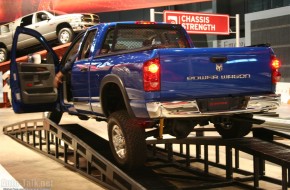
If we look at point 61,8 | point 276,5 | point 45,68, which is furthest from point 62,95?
point 276,5

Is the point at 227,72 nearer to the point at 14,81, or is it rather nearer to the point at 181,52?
the point at 181,52

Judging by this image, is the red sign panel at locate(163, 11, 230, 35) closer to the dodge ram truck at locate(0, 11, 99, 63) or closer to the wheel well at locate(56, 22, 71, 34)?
the dodge ram truck at locate(0, 11, 99, 63)

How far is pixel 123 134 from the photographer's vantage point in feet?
17.2

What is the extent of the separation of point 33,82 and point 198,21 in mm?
6743

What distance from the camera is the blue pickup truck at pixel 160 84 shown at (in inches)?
185

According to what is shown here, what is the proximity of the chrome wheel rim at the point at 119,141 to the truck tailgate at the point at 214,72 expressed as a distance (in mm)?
1016

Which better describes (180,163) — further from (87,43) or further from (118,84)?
(118,84)

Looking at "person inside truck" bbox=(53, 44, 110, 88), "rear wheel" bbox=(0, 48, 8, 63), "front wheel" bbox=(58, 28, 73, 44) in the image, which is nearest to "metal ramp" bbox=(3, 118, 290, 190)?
"person inside truck" bbox=(53, 44, 110, 88)

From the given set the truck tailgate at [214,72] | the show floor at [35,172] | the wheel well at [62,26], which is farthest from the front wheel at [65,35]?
the truck tailgate at [214,72]

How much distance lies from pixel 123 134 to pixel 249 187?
2.02 m

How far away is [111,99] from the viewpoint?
5734mm

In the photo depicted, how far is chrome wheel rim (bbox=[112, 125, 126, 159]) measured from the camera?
5.41 m

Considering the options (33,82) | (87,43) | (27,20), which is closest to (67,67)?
(87,43)

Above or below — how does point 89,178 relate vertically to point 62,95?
below
